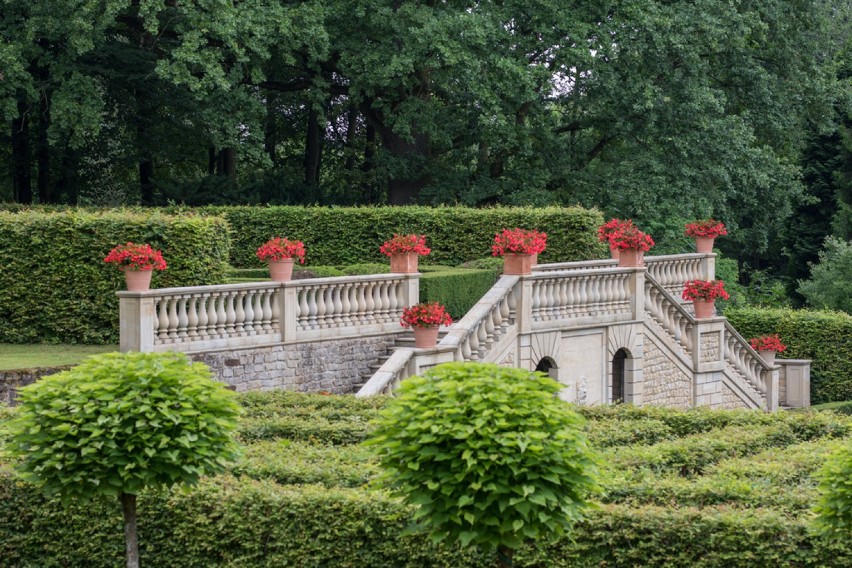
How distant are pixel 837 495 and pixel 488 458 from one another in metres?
2.38

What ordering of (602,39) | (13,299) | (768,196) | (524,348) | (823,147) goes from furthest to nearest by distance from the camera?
1. (823,147)
2. (768,196)
3. (602,39)
4. (524,348)
5. (13,299)

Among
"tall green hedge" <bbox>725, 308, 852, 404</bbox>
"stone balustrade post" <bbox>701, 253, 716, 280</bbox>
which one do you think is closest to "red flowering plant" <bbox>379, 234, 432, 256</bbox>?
"stone balustrade post" <bbox>701, 253, 716, 280</bbox>

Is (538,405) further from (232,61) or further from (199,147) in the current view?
(199,147)

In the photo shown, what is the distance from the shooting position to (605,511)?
1020 centimetres

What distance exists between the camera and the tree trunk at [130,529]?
34.4 feet

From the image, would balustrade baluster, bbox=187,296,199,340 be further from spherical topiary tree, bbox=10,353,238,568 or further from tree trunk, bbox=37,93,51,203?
tree trunk, bbox=37,93,51,203

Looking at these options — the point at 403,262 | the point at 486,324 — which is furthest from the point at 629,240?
the point at 403,262

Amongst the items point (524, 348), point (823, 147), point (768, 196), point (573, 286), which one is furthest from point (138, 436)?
point (823, 147)

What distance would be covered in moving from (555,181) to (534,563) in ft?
89.1

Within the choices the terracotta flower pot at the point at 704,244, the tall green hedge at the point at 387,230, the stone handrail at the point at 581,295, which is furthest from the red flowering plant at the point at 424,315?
the terracotta flower pot at the point at 704,244

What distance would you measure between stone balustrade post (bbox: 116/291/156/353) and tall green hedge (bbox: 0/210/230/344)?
6.30 ft

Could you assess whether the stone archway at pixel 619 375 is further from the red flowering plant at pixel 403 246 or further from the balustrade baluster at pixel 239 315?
the balustrade baluster at pixel 239 315

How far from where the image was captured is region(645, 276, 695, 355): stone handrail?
88.1 feet

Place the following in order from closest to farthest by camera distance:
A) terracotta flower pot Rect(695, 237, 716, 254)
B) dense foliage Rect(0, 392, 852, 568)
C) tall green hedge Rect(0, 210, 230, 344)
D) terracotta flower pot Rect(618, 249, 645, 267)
Answer: dense foliage Rect(0, 392, 852, 568), tall green hedge Rect(0, 210, 230, 344), terracotta flower pot Rect(618, 249, 645, 267), terracotta flower pot Rect(695, 237, 716, 254)
